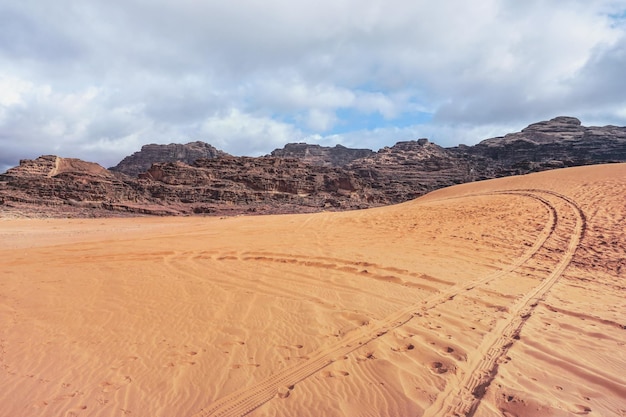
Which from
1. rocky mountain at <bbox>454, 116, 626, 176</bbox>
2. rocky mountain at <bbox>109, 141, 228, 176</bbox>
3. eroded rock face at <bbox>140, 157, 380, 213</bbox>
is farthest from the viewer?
rocky mountain at <bbox>109, 141, 228, 176</bbox>

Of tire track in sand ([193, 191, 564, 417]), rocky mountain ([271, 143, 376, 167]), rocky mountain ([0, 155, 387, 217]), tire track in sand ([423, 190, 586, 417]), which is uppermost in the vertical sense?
rocky mountain ([271, 143, 376, 167])

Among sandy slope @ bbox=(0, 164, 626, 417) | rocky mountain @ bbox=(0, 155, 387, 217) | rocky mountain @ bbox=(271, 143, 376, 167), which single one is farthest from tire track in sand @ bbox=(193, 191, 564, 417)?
rocky mountain @ bbox=(271, 143, 376, 167)

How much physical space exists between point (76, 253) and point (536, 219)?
52.1ft

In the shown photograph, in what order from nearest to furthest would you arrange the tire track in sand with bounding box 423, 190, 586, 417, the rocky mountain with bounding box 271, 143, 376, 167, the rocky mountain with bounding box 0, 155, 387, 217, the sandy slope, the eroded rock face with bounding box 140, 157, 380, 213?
the tire track in sand with bounding box 423, 190, 586, 417, the sandy slope, the rocky mountain with bounding box 0, 155, 387, 217, the eroded rock face with bounding box 140, 157, 380, 213, the rocky mountain with bounding box 271, 143, 376, 167

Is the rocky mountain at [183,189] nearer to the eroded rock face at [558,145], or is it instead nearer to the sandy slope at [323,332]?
the sandy slope at [323,332]

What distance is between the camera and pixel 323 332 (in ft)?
14.5

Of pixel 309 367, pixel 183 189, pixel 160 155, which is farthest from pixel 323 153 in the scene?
pixel 309 367

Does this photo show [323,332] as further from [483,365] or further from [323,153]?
[323,153]

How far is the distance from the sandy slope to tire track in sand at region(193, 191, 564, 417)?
19 mm

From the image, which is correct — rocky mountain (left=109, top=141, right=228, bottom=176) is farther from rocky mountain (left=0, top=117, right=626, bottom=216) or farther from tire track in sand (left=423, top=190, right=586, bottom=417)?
tire track in sand (left=423, top=190, right=586, bottom=417)

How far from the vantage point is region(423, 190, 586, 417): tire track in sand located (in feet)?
9.46

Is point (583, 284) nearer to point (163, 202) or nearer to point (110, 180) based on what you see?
point (163, 202)

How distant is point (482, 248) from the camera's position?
9.77 meters

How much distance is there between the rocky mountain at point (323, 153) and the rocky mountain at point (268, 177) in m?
36.5
